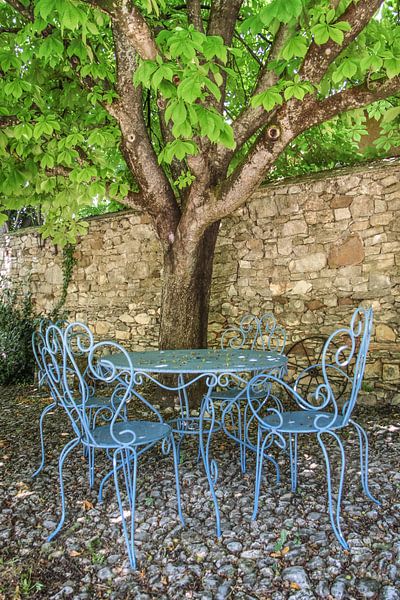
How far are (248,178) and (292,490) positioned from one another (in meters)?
2.31

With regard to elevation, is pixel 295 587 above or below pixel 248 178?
below

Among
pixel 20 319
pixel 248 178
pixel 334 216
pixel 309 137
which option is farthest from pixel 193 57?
pixel 20 319

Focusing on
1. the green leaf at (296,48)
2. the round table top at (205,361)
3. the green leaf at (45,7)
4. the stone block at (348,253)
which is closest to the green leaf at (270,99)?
the green leaf at (296,48)

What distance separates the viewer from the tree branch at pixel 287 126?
3.34 m

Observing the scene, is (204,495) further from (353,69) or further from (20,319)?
(20,319)

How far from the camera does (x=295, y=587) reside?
6.26ft

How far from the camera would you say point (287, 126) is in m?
3.49

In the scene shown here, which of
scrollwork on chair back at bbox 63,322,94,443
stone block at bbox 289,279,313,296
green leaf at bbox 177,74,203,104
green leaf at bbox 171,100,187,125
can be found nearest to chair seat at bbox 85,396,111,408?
scrollwork on chair back at bbox 63,322,94,443

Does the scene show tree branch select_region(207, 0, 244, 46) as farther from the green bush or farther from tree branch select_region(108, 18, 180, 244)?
the green bush

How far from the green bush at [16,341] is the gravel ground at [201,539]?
3446 millimetres

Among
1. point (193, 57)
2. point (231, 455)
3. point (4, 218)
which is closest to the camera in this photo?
point (193, 57)

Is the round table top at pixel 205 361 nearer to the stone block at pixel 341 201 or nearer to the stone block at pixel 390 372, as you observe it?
the stone block at pixel 390 372

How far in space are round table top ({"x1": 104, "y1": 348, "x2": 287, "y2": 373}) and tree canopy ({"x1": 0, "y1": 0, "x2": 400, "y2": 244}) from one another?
1.33 m

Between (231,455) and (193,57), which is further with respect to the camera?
(231,455)
